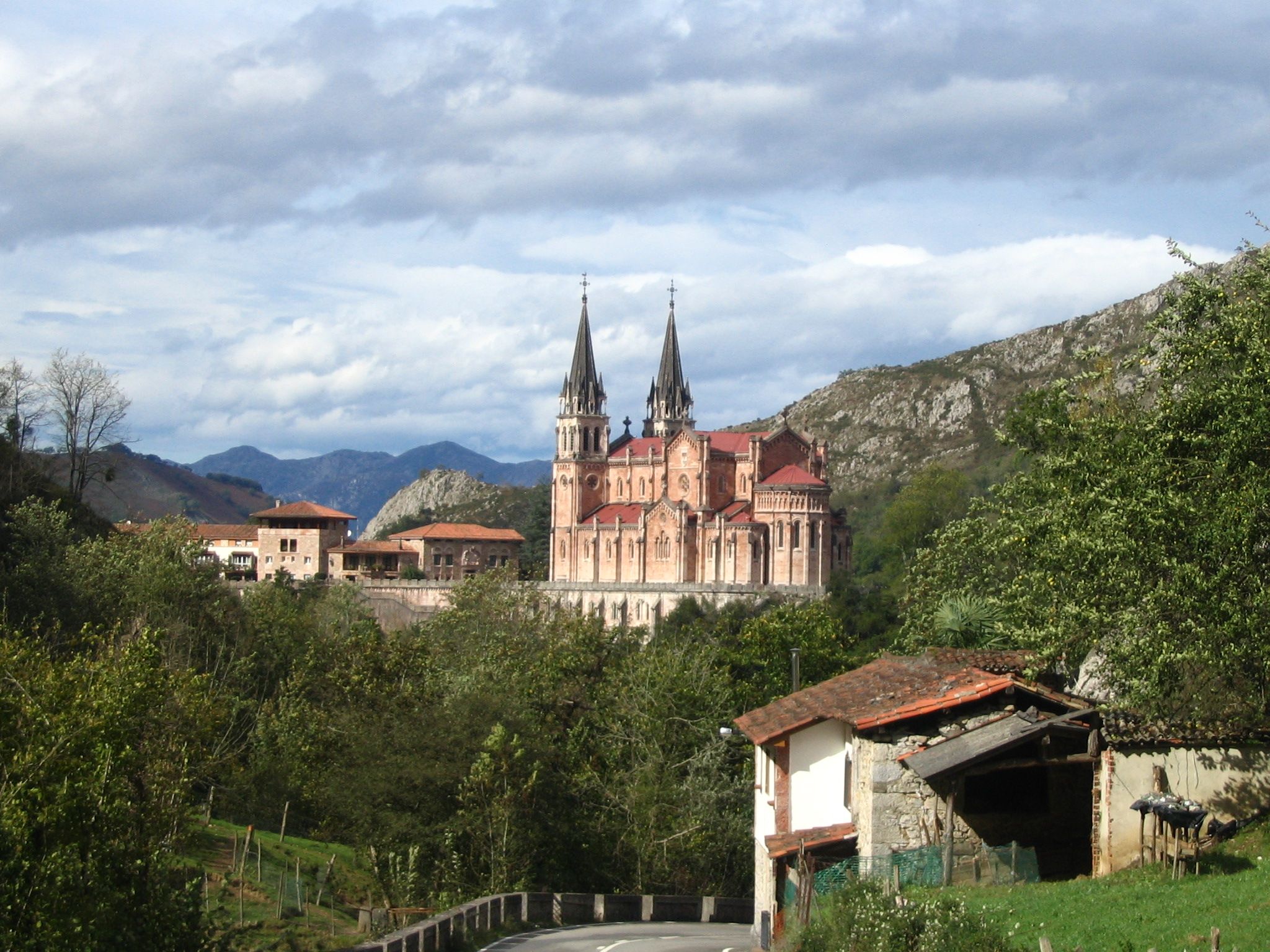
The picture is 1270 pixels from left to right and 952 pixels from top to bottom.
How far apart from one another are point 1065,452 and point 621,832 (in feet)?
53.4

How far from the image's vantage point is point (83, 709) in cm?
1934

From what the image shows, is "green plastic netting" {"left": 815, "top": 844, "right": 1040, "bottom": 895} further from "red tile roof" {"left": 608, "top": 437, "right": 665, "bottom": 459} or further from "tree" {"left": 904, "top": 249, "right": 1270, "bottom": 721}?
"red tile roof" {"left": 608, "top": 437, "right": 665, "bottom": 459}

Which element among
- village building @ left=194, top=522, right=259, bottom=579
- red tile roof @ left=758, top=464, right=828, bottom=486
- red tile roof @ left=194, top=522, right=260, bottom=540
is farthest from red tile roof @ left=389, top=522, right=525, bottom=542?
red tile roof @ left=758, top=464, right=828, bottom=486

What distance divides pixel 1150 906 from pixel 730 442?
101499 mm

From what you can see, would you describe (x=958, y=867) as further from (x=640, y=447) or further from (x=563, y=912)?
(x=640, y=447)

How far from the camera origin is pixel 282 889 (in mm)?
28812

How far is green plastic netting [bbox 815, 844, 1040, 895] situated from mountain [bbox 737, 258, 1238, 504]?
490 ft

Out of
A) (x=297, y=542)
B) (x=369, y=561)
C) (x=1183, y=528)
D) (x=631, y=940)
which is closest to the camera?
A: (x=1183, y=528)

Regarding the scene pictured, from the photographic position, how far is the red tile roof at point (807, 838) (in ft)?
73.8

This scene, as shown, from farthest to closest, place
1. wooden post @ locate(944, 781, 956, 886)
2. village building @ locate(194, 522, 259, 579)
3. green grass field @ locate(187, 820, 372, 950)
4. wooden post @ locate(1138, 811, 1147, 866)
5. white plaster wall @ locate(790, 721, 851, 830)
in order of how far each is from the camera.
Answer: village building @ locate(194, 522, 259, 579) < green grass field @ locate(187, 820, 372, 950) < white plaster wall @ locate(790, 721, 851, 830) < wooden post @ locate(944, 781, 956, 886) < wooden post @ locate(1138, 811, 1147, 866)

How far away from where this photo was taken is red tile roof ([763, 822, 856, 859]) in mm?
22500

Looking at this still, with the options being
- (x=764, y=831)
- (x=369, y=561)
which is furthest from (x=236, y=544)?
(x=764, y=831)

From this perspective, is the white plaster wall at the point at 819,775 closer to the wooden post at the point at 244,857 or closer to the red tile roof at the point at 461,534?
the wooden post at the point at 244,857

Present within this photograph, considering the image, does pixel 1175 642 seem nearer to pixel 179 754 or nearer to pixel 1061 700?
pixel 1061 700
